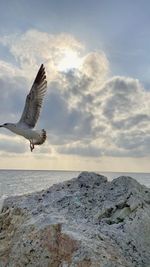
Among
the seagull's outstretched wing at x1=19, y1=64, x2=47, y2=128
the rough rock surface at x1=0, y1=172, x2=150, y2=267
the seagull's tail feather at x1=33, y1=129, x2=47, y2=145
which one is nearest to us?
the rough rock surface at x1=0, y1=172, x2=150, y2=267

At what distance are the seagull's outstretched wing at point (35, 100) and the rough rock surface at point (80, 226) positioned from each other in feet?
16.7

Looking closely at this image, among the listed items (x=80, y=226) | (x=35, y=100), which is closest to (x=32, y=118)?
(x=35, y=100)

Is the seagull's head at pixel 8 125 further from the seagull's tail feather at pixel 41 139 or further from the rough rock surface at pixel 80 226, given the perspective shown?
the rough rock surface at pixel 80 226

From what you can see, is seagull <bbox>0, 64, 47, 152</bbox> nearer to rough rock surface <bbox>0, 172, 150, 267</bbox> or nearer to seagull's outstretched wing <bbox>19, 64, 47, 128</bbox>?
seagull's outstretched wing <bbox>19, 64, 47, 128</bbox>

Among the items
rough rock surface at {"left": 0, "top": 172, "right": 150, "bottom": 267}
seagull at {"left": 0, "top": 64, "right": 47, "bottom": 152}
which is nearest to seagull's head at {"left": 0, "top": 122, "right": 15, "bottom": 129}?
seagull at {"left": 0, "top": 64, "right": 47, "bottom": 152}

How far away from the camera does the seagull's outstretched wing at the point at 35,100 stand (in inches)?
472

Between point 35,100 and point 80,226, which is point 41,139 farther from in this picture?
point 80,226

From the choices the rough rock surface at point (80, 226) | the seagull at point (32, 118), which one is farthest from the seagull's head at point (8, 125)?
the rough rock surface at point (80, 226)

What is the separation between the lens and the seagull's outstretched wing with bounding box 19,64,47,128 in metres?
12.0

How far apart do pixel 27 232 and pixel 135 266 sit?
147 centimetres

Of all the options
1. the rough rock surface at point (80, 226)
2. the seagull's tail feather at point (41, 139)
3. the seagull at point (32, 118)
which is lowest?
the rough rock surface at point (80, 226)

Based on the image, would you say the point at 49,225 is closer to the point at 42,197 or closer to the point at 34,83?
the point at 42,197

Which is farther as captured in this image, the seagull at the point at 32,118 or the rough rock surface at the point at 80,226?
the seagull at the point at 32,118

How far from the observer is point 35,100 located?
12297mm
